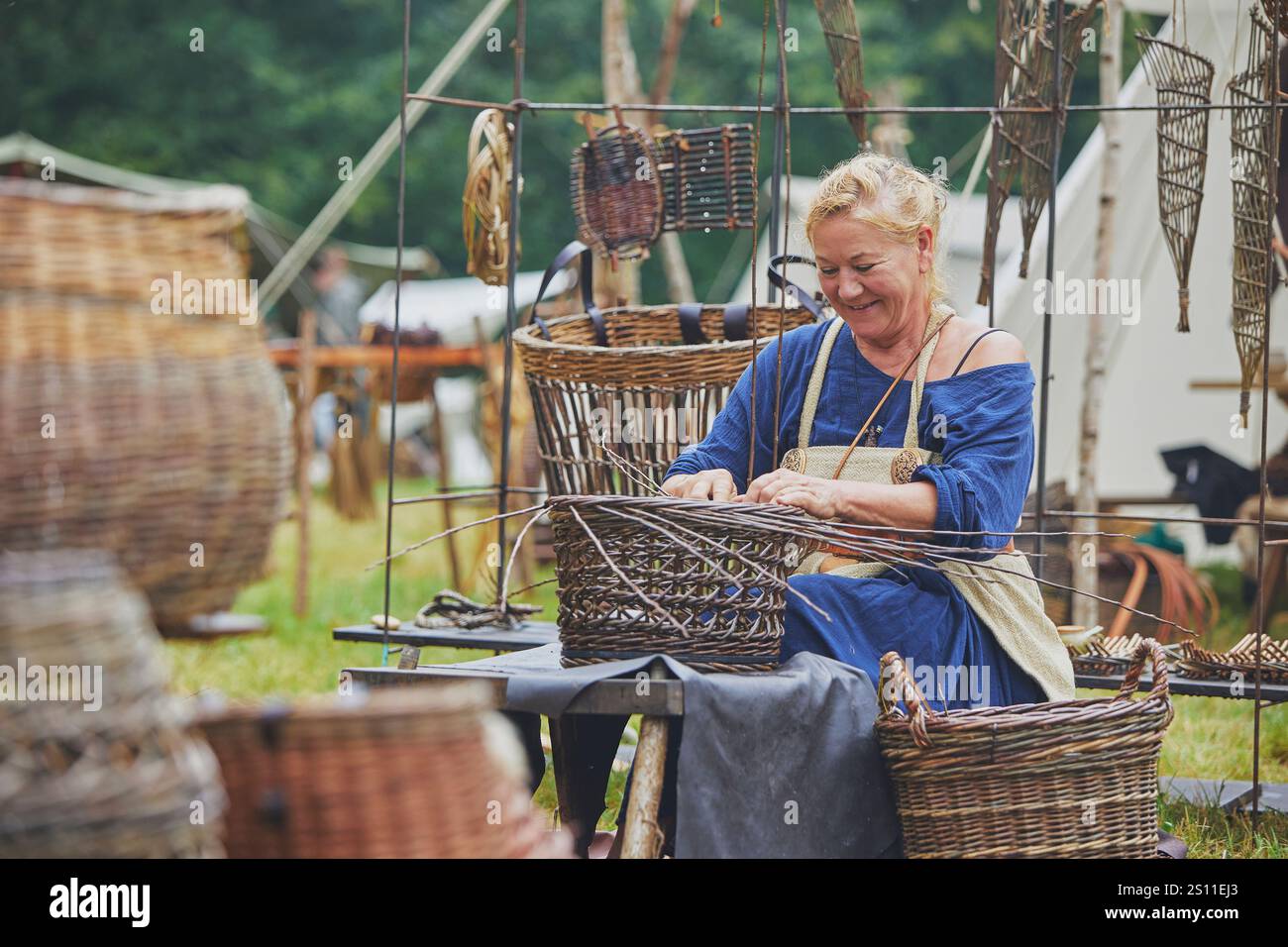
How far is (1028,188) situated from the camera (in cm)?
424

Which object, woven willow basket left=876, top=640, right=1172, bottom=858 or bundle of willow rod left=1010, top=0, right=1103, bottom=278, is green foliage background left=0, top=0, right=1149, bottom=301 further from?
woven willow basket left=876, top=640, right=1172, bottom=858

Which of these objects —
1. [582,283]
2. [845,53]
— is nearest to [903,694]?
[582,283]

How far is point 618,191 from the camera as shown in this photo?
4453mm

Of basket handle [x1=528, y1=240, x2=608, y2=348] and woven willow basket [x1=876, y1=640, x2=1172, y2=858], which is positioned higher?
basket handle [x1=528, y1=240, x2=608, y2=348]

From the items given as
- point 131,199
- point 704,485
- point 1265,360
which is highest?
point 131,199

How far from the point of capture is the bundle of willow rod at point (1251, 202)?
370cm

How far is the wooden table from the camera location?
233cm

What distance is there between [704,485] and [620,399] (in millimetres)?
930

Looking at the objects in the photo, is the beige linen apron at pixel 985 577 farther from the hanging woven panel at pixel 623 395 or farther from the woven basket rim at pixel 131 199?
the woven basket rim at pixel 131 199

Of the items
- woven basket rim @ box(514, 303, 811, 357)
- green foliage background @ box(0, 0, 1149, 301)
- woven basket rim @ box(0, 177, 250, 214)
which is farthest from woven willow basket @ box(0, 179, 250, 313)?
green foliage background @ box(0, 0, 1149, 301)

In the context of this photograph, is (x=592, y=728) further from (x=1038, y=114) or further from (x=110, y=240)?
(x=1038, y=114)

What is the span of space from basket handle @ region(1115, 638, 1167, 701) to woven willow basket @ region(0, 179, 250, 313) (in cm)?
166
